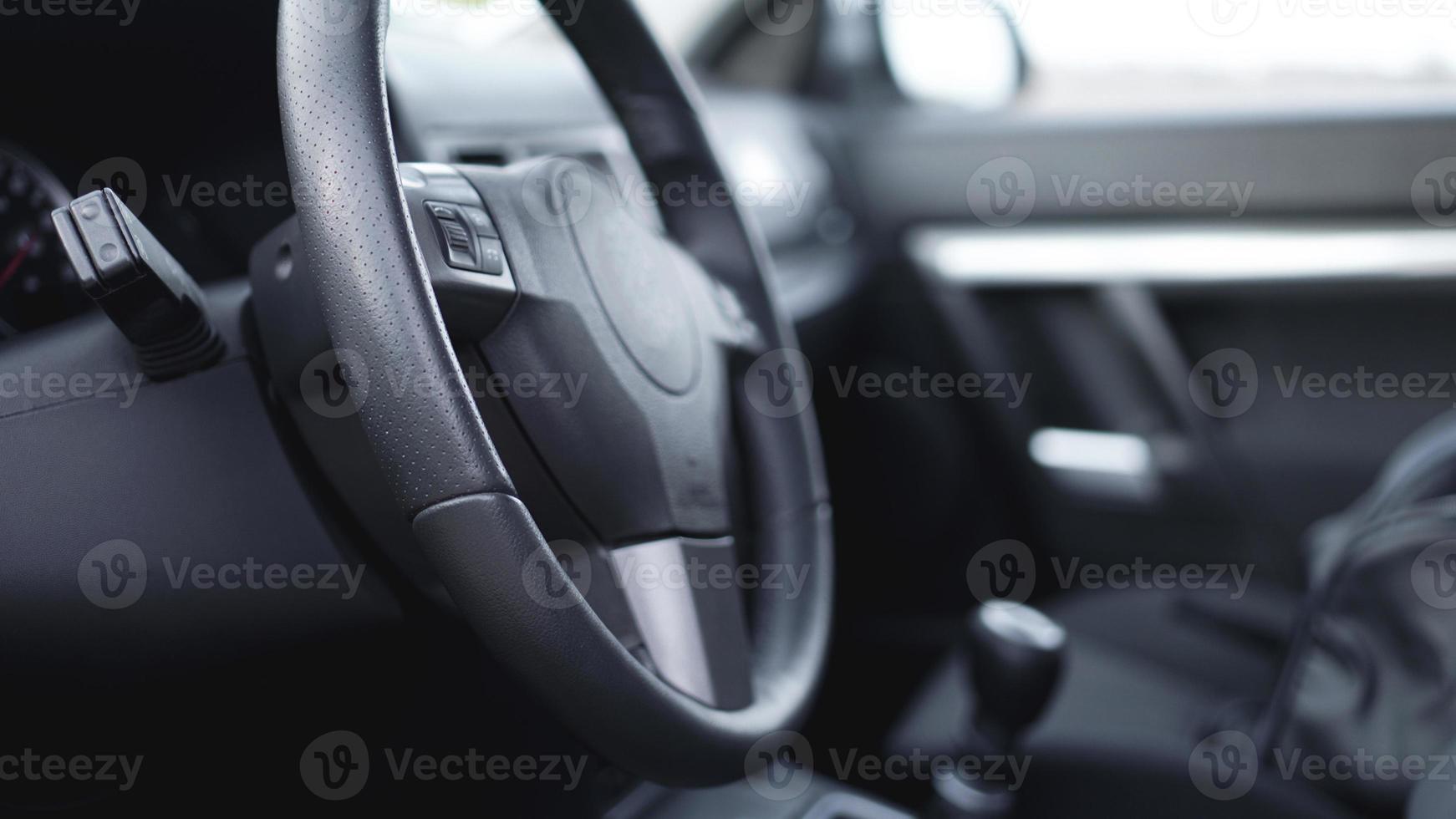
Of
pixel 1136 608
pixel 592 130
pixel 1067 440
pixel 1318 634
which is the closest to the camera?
pixel 1318 634

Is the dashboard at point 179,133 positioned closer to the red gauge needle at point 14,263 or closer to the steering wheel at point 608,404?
the red gauge needle at point 14,263

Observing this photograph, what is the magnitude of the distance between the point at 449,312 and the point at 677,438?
0.18 m

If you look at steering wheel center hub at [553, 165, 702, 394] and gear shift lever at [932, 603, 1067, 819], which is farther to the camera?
gear shift lever at [932, 603, 1067, 819]

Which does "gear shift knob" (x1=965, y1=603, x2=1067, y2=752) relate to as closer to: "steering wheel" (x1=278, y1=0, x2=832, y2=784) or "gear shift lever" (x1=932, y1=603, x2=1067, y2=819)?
"gear shift lever" (x1=932, y1=603, x2=1067, y2=819)

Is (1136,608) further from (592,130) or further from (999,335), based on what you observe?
(592,130)

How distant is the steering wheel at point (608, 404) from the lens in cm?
57

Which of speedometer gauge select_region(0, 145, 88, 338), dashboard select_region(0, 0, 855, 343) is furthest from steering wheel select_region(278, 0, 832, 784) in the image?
speedometer gauge select_region(0, 145, 88, 338)

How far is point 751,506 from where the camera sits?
92cm

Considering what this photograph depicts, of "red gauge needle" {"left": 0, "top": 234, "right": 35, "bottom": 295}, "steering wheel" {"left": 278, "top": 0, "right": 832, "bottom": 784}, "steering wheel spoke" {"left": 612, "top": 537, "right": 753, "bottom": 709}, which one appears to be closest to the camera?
"steering wheel" {"left": 278, "top": 0, "right": 832, "bottom": 784}

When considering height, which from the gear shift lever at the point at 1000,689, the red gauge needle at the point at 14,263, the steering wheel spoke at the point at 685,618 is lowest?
the gear shift lever at the point at 1000,689

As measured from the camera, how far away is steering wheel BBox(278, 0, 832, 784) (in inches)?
22.3

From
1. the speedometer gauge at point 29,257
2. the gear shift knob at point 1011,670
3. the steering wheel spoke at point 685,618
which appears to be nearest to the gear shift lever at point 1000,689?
the gear shift knob at point 1011,670

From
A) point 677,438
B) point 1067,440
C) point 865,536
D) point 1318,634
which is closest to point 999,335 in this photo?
point 1067,440

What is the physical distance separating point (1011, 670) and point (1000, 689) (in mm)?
21
